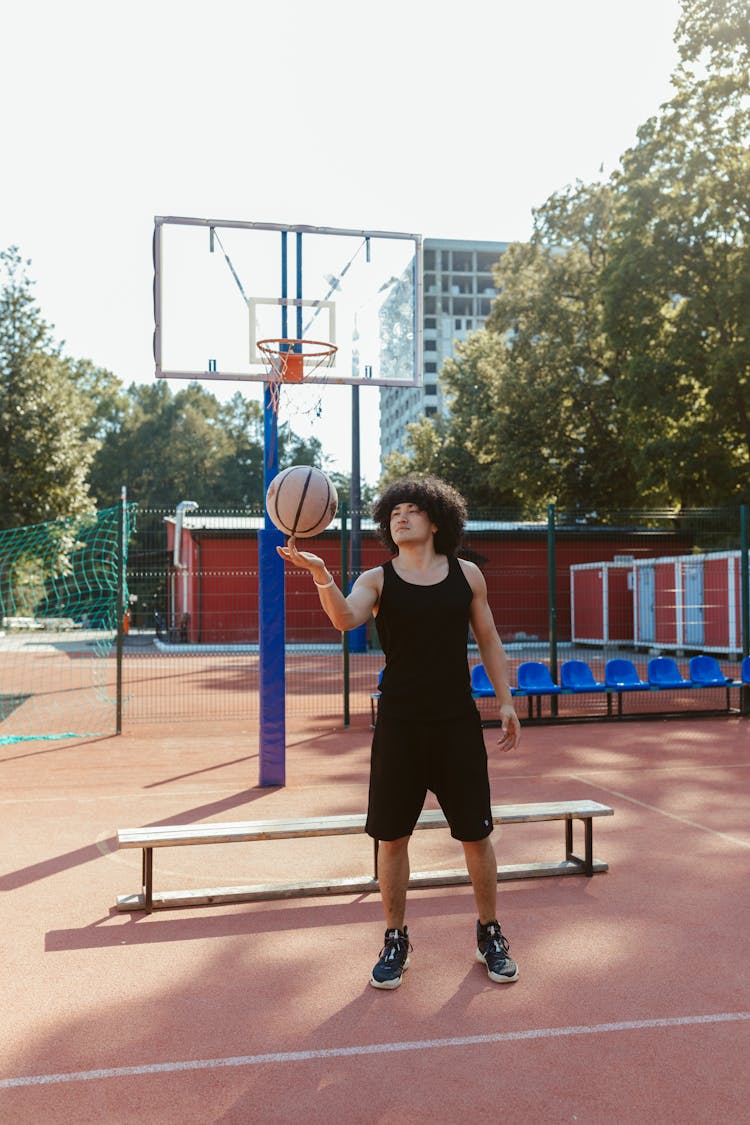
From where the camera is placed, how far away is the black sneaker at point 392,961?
13.5 feet

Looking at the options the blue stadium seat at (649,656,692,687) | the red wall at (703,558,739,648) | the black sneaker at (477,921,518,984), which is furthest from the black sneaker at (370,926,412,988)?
the red wall at (703,558,739,648)

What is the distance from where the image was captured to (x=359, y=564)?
25672 millimetres

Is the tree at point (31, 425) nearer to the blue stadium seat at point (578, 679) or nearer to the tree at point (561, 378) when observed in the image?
the tree at point (561, 378)

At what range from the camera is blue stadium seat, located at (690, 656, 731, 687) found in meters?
12.9

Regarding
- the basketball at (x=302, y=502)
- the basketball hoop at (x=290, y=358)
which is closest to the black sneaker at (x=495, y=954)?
the basketball at (x=302, y=502)

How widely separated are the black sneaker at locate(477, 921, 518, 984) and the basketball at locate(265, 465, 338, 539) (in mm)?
2007

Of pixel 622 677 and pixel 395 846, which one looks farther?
pixel 622 677

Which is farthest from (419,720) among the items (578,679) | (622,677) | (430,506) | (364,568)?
(364,568)

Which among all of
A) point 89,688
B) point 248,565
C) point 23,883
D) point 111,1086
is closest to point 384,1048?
point 111,1086

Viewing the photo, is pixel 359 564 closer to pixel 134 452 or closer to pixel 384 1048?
pixel 384 1048

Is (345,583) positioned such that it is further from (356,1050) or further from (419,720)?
(356,1050)

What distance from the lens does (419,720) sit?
408 cm

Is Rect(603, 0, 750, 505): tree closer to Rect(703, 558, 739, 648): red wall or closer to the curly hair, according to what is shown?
Rect(703, 558, 739, 648): red wall

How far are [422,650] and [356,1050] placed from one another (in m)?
1.51
